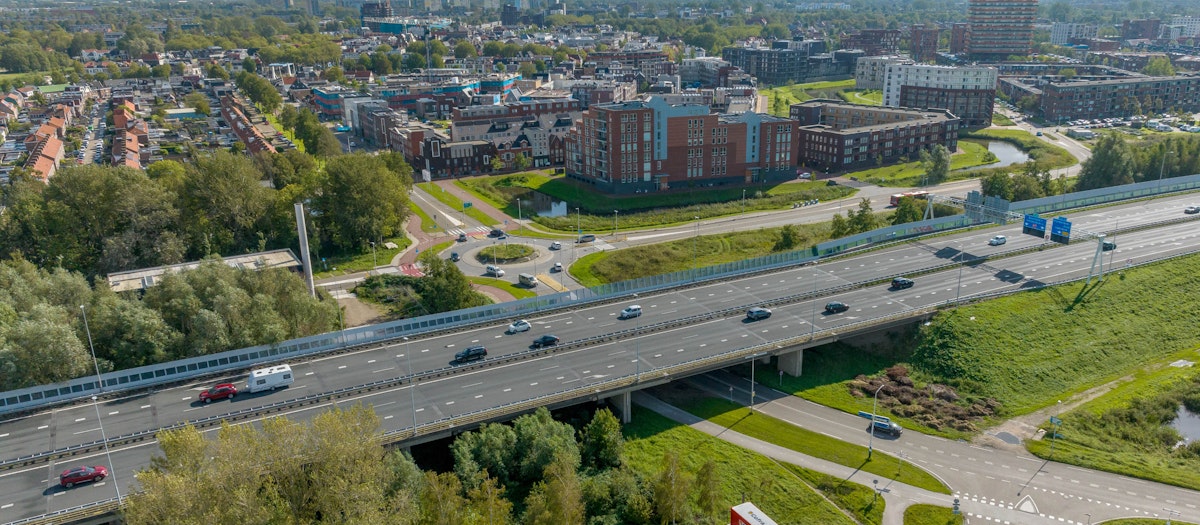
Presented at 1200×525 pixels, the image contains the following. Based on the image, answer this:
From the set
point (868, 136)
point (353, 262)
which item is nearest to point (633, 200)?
point (353, 262)

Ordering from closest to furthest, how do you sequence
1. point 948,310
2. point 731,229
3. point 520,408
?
point 520,408 → point 948,310 → point 731,229

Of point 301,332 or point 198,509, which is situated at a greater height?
point 198,509

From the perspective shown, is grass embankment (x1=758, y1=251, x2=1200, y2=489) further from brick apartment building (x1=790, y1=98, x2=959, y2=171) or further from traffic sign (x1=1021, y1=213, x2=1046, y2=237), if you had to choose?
brick apartment building (x1=790, y1=98, x2=959, y2=171)

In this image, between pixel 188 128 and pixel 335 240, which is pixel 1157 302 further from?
pixel 188 128

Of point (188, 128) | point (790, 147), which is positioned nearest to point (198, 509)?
point (790, 147)

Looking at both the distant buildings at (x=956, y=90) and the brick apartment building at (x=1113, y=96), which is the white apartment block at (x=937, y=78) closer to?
the distant buildings at (x=956, y=90)

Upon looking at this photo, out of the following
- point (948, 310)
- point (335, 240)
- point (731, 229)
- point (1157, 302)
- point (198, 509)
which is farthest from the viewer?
point (731, 229)
